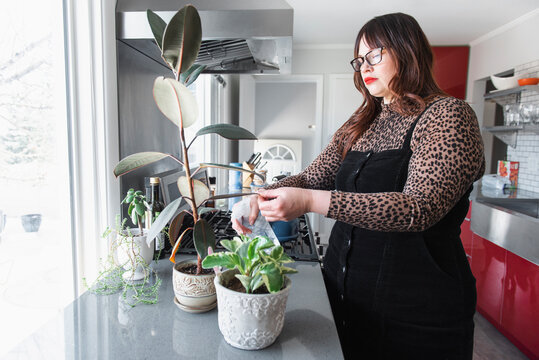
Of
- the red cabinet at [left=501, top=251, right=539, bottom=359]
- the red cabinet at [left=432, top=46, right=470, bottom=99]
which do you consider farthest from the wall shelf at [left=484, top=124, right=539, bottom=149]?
the red cabinet at [left=501, top=251, right=539, bottom=359]

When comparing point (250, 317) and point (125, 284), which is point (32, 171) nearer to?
point (125, 284)

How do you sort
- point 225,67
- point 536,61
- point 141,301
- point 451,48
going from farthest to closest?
1. point 451,48
2. point 536,61
3. point 225,67
4. point 141,301

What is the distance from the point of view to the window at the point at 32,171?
0.86m

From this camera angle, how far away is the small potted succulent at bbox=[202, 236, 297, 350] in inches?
25.0

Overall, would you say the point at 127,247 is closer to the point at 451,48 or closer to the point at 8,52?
the point at 8,52

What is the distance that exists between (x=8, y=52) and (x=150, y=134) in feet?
2.31

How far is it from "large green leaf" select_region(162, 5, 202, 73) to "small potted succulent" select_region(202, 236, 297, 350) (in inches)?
15.6

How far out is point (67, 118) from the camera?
1074 mm

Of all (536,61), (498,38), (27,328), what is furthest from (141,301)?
(498,38)

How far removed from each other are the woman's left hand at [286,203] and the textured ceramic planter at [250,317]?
0.53 feet

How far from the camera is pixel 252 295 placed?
0.63 meters

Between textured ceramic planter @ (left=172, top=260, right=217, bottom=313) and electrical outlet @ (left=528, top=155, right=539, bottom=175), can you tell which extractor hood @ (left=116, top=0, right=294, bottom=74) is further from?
electrical outlet @ (left=528, top=155, right=539, bottom=175)

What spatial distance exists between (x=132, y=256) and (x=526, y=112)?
309cm

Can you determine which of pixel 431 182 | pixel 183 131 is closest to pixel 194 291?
pixel 183 131
